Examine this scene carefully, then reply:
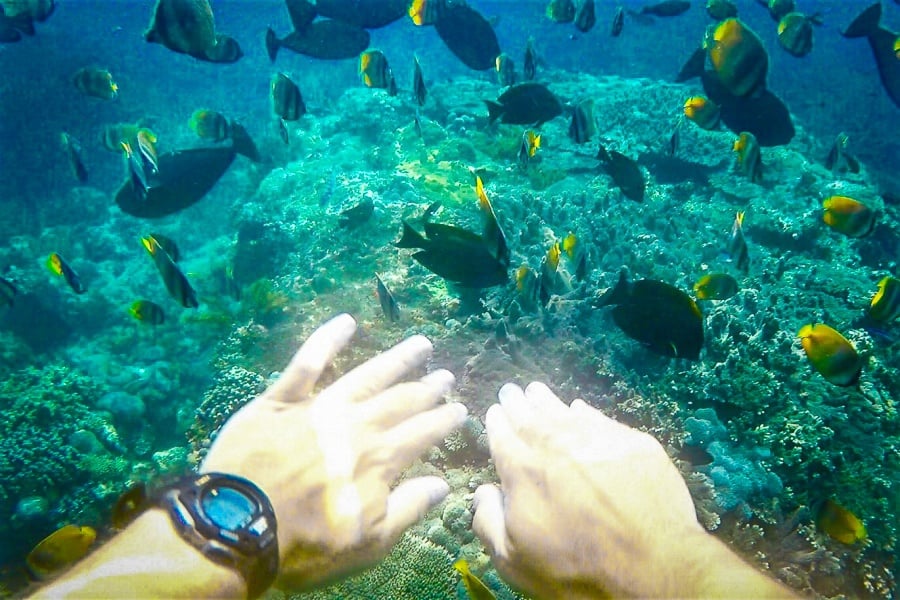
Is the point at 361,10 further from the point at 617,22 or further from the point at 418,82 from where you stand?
the point at 617,22

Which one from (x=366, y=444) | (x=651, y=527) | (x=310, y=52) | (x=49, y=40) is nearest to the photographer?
(x=651, y=527)

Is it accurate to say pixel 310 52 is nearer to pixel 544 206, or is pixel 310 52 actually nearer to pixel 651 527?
pixel 544 206

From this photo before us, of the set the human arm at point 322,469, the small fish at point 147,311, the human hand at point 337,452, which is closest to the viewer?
the human arm at point 322,469

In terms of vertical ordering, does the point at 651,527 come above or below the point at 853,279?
above

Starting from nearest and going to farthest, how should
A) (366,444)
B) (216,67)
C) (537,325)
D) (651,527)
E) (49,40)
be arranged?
(651,527) → (366,444) → (537,325) → (49,40) → (216,67)

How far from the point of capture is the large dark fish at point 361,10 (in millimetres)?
7629

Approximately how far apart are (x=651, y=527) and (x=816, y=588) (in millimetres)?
3744

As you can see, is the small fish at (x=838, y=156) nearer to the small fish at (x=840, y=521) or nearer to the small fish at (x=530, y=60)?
the small fish at (x=530, y=60)

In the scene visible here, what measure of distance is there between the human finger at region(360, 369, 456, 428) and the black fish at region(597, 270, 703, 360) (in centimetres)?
177

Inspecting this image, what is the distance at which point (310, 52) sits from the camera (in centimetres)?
783

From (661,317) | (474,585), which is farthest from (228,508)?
(661,317)

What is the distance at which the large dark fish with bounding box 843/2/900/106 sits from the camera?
7438 millimetres

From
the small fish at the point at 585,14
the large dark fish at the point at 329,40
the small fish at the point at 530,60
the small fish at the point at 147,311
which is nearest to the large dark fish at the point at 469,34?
the small fish at the point at 530,60

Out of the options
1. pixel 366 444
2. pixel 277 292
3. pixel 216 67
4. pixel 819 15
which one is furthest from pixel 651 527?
pixel 216 67
